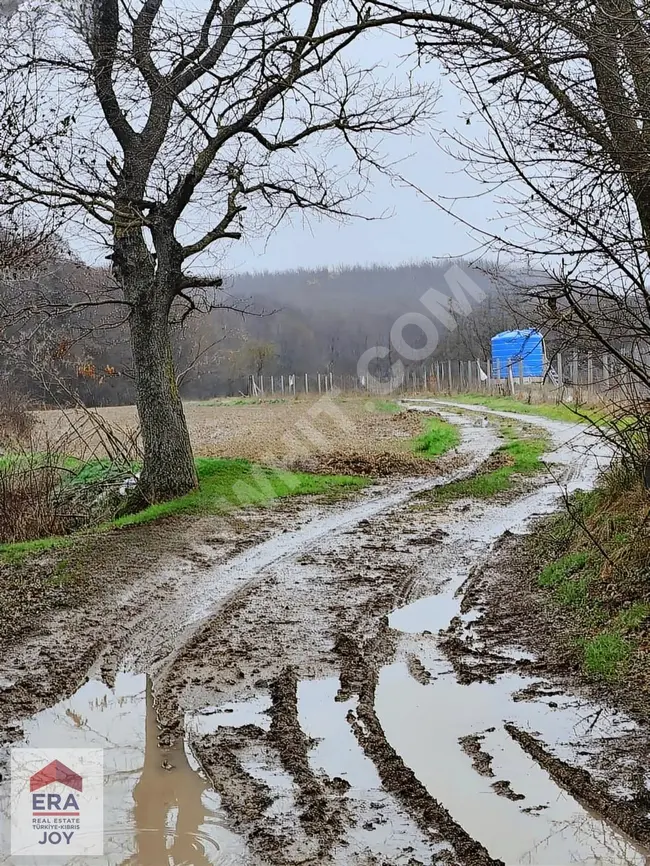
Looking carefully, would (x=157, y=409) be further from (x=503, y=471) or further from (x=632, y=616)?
(x=632, y=616)

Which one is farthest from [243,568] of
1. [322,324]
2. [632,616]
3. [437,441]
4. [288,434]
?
[322,324]

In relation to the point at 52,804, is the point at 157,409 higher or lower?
higher

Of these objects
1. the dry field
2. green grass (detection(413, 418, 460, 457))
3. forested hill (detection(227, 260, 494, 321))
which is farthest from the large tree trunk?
forested hill (detection(227, 260, 494, 321))

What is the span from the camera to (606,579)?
284 inches

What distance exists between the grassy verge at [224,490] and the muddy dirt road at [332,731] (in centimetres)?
346

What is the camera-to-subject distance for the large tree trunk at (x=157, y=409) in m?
13.5

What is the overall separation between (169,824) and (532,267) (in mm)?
5028

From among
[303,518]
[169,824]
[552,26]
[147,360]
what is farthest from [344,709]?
[147,360]

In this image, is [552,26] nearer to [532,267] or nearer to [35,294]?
[532,267]

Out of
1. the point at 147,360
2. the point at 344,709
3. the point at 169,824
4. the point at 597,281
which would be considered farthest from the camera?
the point at 147,360

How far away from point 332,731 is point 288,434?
20.8 metres

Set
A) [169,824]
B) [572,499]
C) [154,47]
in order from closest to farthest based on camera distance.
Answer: [169,824]
[154,47]
[572,499]

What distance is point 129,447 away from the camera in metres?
17.1

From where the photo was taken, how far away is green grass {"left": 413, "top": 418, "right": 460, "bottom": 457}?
806 inches
